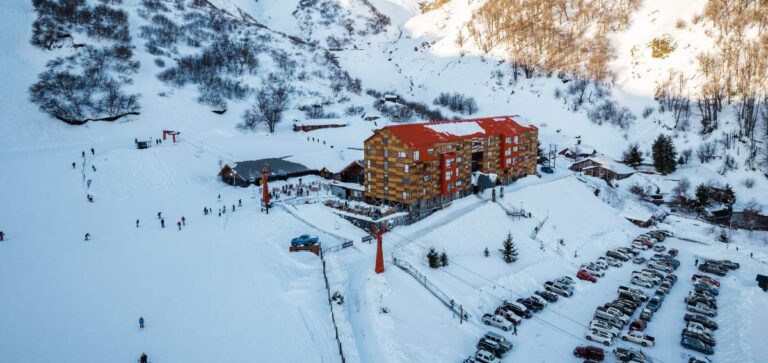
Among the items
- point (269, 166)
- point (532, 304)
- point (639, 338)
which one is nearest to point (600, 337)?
point (639, 338)

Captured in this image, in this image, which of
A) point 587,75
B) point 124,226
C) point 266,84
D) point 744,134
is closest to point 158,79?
point 266,84

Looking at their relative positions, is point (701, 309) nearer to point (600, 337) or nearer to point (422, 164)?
point (600, 337)

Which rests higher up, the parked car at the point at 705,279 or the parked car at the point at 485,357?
the parked car at the point at 485,357

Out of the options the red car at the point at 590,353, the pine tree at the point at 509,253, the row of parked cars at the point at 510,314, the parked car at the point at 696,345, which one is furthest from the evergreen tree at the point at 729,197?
the red car at the point at 590,353

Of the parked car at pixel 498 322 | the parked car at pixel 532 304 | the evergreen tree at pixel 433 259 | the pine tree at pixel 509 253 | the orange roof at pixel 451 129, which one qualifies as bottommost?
the parked car at pixel 532 304

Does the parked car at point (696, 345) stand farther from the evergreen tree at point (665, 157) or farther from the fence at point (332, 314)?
the evergreen tree at point (665, 157)

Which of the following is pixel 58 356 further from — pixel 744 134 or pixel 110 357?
pixel 744 134
